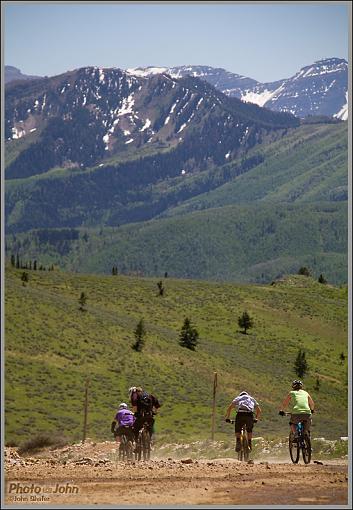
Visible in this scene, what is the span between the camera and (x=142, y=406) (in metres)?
25.8

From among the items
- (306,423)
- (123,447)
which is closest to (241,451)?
(306,423)

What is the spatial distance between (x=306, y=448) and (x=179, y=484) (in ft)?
18.9

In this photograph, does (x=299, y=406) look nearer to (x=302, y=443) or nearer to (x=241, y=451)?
(x=302, y=443)

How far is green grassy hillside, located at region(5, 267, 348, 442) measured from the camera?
7231 cm

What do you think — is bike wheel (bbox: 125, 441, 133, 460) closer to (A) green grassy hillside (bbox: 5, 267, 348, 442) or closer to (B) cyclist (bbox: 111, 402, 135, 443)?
(B) cyclist (bbox: 111, 402, 135, 443)

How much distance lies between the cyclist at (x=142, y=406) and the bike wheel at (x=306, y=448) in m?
3.58

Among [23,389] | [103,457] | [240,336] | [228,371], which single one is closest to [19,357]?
[23,389]

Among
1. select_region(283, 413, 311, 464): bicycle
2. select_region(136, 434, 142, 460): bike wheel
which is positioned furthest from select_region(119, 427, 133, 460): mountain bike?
select_region(283, 413, 311, 464): bicycle

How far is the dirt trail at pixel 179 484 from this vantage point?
56.1 feet

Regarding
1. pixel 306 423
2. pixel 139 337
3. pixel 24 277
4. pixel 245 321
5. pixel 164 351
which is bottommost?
pixel 164 351

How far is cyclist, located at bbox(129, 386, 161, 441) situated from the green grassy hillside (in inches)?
818

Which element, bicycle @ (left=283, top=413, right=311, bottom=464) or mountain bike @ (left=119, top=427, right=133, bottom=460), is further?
mountain bike @ (left=119, top=427, right=133, bottom=460)

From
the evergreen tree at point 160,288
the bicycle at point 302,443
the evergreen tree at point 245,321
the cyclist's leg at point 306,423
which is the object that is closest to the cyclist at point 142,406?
the bicycle at point 302,443

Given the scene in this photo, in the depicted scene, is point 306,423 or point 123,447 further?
point 123,447
